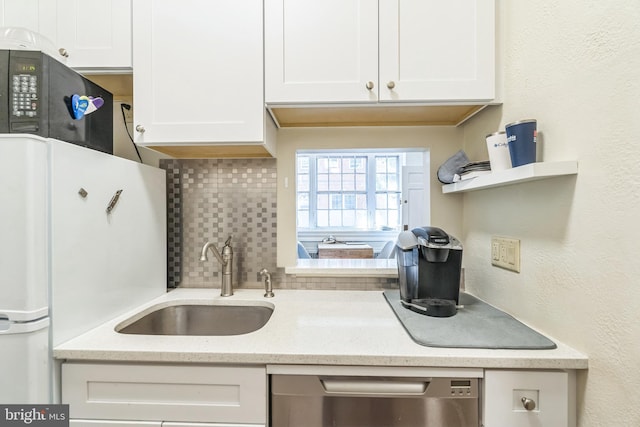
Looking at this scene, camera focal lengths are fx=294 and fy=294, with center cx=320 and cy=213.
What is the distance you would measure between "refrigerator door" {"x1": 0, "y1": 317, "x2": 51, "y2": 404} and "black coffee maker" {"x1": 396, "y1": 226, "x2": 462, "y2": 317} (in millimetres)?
1117

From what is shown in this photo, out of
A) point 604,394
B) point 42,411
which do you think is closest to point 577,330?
point 604,394

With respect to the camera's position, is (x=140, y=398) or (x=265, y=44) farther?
(x=265, y=44)

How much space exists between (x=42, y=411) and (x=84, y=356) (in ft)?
0.53

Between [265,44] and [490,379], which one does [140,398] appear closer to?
[490,379]

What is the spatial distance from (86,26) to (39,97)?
0.48 meters

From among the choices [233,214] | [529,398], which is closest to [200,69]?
[233,214]

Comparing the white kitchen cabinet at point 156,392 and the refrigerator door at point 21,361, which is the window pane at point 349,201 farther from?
the refrigerator door at point 21,361

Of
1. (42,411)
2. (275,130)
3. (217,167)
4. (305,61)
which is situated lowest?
(42,411)

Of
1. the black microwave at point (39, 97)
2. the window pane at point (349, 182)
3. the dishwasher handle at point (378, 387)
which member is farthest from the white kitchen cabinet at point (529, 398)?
the window pane at point (349, 182)

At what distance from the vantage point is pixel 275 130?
4.48 feet

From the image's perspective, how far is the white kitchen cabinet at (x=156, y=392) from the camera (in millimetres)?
814

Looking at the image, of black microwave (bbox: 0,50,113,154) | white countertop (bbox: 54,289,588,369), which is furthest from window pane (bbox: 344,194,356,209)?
black microwave (bbox: 0,50,113,154)

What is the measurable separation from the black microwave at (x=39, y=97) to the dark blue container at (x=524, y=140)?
133 centimetres

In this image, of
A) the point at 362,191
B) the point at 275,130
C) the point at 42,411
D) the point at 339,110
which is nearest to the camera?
the point at 42,411
